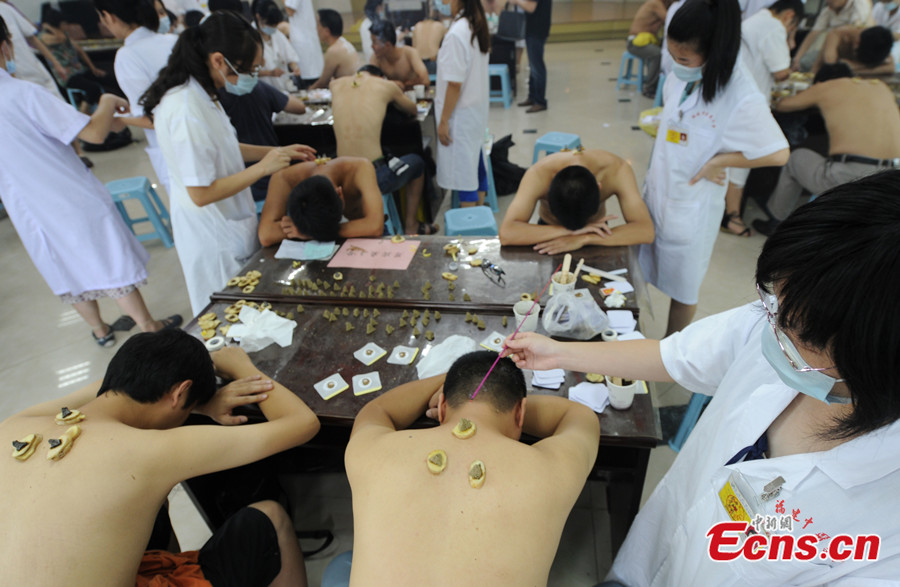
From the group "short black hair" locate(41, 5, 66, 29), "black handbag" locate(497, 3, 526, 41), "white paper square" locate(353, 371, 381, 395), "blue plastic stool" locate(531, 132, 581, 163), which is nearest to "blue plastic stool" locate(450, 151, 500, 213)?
"blue plastic stool" locate(531, 132, 581, 163)

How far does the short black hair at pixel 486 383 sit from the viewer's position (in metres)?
1.36

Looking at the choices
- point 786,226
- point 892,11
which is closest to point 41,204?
point 786,226

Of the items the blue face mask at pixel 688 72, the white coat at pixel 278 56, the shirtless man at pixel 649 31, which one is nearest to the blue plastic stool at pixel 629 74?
the shirtless man at pixel 649 31

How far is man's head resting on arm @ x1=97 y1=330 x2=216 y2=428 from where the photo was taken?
1.43 metres

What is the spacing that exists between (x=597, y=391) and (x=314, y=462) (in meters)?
1.41

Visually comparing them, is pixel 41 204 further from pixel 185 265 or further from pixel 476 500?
pixel 476 500

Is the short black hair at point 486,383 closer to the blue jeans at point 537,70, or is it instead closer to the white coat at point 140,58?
the white coat at point 140,58

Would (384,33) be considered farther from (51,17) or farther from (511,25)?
(51,17)

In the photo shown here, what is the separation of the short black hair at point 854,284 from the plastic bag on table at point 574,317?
3.23 ft

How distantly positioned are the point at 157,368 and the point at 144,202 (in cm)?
327

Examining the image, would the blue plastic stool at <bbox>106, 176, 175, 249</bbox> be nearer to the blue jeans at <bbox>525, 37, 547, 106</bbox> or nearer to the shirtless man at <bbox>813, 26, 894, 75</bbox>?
the blue jeans at <bbox>525, 37, 547, 106</bbox>

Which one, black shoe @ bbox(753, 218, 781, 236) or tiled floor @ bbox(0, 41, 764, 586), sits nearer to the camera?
tiled floor @ bbox(0, 41, 764, 586)

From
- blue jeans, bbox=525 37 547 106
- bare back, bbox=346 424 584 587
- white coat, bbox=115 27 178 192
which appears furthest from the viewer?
blue jeans, bbox=525 37 547 106

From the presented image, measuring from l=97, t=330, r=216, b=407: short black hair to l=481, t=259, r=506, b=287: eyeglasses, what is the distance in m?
1.22
